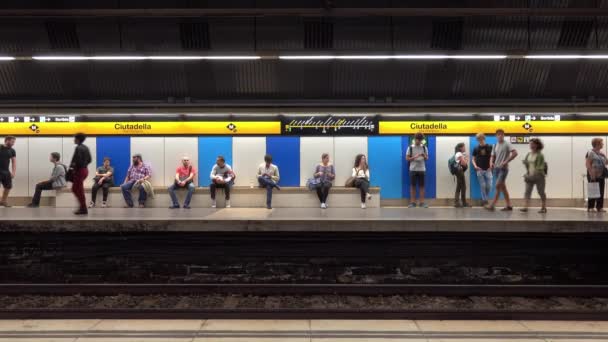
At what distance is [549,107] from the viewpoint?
11.1 metres

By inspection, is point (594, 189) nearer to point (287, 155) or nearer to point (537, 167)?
point (537, 167)

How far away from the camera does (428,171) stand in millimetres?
11727

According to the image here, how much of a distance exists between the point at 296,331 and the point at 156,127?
28.6 feet

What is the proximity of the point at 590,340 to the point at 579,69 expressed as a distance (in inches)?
363

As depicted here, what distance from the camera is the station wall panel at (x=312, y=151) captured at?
38.3ft

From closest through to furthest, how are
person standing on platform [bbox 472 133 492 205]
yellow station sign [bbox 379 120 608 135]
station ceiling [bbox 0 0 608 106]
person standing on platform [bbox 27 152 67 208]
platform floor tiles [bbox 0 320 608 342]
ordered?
1. platform floor tiles [bbox 0 320 608 342]
2. person standing on platform [bbox 472 133 492 205]
3. person standing on platform [bbox 27 152 67 208]
4. station ceiling [bbox 0 0 608 106]
5. yellow station sign [bbox 379 120 608 135]

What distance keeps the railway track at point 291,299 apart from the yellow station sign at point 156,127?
21.5 ft

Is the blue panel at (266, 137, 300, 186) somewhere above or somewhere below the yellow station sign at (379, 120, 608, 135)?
below

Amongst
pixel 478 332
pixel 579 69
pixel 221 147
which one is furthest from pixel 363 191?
pixel 579 69

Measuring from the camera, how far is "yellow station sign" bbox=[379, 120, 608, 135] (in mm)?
11234

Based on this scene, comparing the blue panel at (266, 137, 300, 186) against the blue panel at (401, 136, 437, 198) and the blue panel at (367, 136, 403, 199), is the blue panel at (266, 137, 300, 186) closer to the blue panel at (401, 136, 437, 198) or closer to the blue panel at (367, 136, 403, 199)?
the blue panel at (367, 136, 403, 199)

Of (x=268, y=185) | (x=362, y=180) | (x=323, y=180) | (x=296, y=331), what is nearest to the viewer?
(x=296, y=331)

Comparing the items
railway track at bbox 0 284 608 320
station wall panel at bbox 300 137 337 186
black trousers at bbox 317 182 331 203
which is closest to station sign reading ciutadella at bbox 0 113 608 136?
station wall panel at bbox 300 137 337 186

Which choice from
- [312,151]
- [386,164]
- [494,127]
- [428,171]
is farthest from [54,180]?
[494,127]
